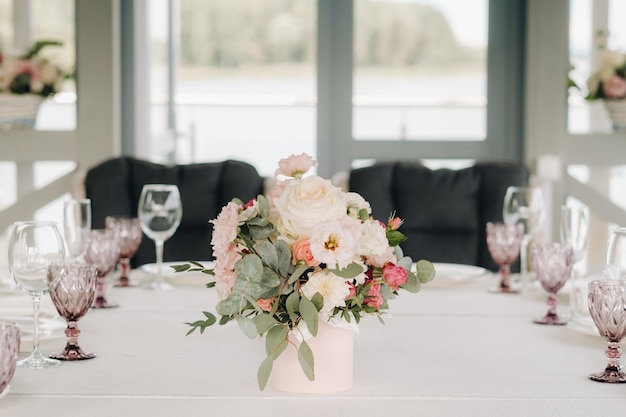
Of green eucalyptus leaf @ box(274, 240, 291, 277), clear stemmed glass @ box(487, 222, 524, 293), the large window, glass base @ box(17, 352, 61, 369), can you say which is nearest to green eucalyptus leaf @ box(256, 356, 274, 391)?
green eucalyptus leaf @ box(274, 240, 291, 277)

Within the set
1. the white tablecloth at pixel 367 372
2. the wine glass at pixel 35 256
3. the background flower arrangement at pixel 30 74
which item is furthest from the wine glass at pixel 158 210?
the background flower arrangement at pixel 30 74

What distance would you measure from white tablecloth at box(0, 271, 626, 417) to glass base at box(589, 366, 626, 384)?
2cm

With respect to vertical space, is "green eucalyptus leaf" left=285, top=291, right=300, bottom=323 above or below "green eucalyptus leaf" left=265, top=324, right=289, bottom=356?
above

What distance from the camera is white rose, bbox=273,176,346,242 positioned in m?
1.24

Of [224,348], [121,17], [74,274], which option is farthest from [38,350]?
[121,17]

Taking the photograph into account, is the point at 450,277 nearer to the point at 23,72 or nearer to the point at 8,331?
the point at 8,331

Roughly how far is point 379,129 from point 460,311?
96.2 inches

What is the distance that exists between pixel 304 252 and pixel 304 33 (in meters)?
3.20

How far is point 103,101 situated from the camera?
4.09 m

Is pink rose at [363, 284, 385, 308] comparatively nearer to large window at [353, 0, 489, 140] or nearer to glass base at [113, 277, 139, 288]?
glass base at [113, 277, 139, 288]

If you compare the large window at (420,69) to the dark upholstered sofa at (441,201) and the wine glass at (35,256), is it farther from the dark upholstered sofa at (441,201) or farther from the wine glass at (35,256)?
the wine glass at (35,256)

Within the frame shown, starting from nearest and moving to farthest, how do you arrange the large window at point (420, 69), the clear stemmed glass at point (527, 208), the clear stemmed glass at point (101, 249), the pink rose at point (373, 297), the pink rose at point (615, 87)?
the pink rose at point (373, 297), the clear stemmed glass at point (101, 249), the clear stemmed glass at point (527, 208), the pink rose at point (615, 87), the large window at point (420, 69)

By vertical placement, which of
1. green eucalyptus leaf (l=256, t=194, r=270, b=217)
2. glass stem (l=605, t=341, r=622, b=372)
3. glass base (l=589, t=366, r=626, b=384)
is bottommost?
glass base (l=589, t=366, r=626, b=384)

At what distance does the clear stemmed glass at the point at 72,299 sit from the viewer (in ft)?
4.94
